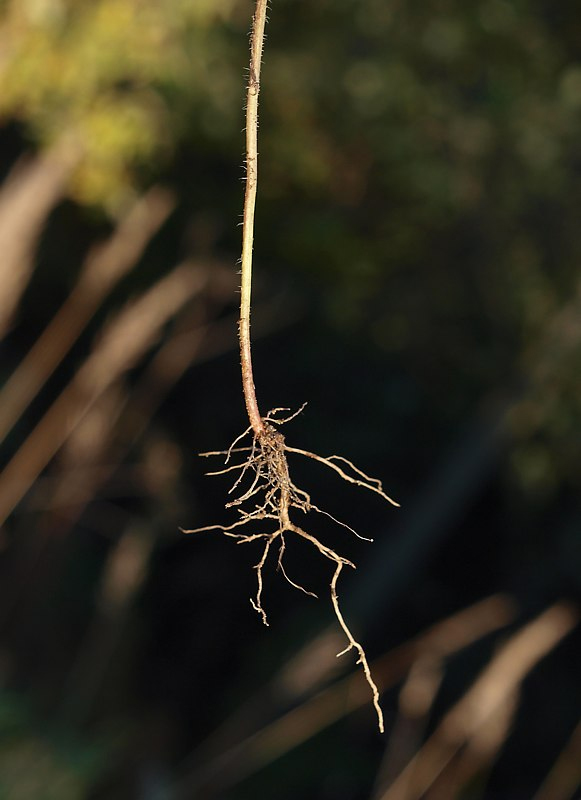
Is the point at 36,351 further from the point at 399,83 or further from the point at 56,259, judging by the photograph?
the point at 56,259

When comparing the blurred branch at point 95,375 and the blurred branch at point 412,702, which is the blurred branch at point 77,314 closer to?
the blurred branch at point 95,375

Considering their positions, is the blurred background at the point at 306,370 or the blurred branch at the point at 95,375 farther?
the blurred background at the point at 306,370

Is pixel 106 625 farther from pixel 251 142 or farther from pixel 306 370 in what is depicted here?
pixel 251 142

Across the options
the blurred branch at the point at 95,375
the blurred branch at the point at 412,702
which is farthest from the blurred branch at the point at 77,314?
the blurred branch at the point at 412,702

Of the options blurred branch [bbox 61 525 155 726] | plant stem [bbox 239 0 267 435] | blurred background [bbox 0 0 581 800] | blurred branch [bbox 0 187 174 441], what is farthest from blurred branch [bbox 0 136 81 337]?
plant stem [bbox 239 0 267 435]

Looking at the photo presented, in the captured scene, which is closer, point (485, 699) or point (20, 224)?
point (485, 699)

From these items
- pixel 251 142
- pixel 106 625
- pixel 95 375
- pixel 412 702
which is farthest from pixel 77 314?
pixel 251 142
